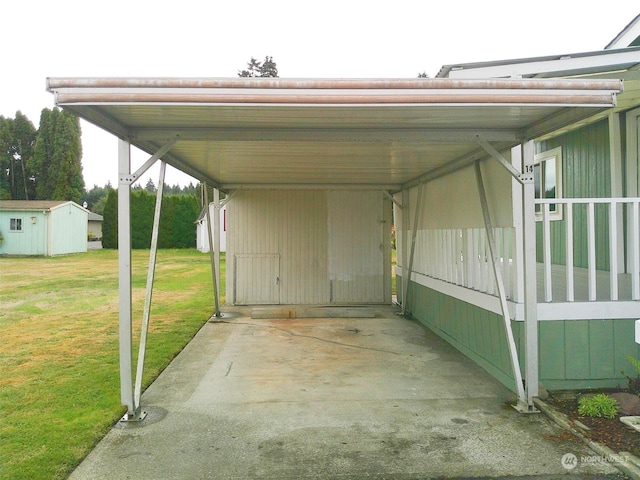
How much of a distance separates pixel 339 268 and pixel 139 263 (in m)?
12.2

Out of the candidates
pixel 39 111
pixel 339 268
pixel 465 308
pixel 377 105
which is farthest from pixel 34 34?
pixel 39 111

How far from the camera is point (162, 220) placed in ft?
87.4

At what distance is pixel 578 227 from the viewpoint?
641 centimetres

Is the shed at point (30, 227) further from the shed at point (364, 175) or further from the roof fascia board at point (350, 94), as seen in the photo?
the roof fascia board at point (350, 94)

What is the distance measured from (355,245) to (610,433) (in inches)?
255

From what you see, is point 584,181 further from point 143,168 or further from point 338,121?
point 143,168

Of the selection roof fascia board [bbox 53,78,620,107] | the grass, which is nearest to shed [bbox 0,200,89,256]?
the grass

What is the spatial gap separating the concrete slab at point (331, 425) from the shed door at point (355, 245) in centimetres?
365

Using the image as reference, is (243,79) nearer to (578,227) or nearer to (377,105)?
(377,105)

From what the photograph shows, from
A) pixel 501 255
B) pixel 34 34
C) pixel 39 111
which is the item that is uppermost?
pixel 39 111

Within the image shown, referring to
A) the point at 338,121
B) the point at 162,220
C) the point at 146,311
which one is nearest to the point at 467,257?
the point at 338,121

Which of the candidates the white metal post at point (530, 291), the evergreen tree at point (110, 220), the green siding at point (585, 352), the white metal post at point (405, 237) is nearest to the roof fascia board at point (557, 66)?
the white metal post at point (530, 291)

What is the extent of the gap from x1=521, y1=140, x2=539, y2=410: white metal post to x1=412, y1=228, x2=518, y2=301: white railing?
310 millimetres

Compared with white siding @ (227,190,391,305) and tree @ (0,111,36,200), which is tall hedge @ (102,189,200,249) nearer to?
tree @ (0,111,36,200)
